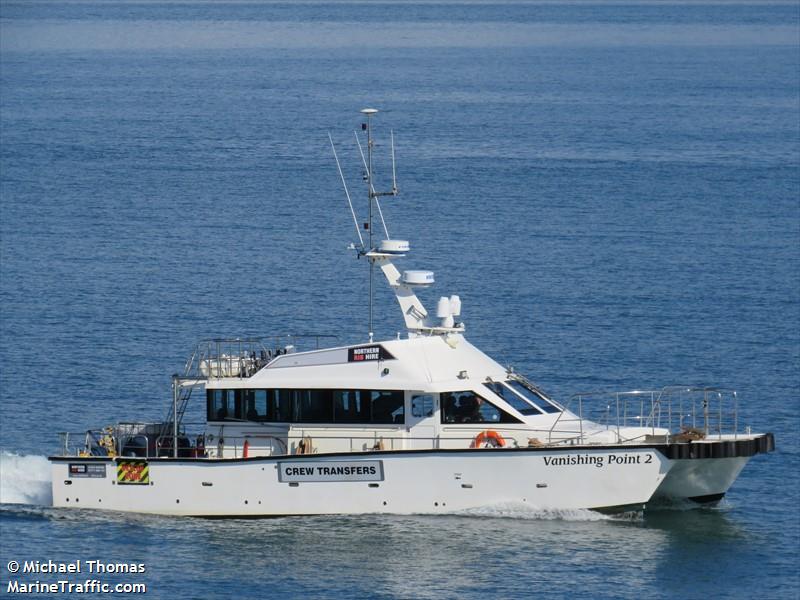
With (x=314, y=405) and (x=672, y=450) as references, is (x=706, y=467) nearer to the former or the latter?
(x=672, y=450)

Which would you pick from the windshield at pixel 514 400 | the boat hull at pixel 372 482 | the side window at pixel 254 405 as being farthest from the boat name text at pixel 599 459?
the side window at pixel 254 405

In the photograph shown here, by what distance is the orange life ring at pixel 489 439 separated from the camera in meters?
40.6

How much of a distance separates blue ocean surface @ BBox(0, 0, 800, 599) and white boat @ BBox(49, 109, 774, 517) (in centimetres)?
58

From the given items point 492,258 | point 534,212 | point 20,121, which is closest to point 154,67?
point 20,121

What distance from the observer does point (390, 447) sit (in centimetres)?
4128

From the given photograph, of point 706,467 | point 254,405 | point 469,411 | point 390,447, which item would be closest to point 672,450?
point 706,467

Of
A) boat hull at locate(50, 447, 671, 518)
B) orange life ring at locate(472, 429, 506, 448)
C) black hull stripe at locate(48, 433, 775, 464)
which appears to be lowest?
boat hull at locate(50, 447, 671, 518)

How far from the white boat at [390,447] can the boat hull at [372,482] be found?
1.2 inches

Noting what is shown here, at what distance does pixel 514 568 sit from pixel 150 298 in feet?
106

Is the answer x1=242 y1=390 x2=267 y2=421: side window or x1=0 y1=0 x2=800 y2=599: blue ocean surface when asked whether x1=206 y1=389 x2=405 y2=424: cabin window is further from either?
x1=0 y1=0 x2=800 y2=599: blue ocean surface

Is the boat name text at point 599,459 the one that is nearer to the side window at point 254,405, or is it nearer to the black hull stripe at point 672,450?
the black hull stripe at point 672,450

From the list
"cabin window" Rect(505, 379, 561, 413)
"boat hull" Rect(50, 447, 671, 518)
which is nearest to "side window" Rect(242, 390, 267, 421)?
"boat hull" Rect(50, 447, 671, 518)

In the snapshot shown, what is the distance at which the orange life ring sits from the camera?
133 feet

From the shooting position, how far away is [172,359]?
57.9 meters
